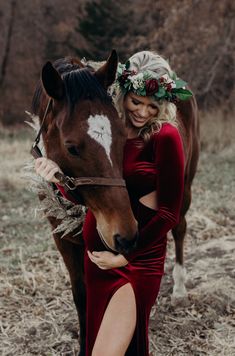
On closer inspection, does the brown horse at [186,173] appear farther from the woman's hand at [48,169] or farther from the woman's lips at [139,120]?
the woman's hand at [48,169]

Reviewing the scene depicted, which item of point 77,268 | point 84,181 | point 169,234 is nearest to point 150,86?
point 84,181

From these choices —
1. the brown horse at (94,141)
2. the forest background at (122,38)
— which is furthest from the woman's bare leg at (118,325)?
the forest background at (122,38)

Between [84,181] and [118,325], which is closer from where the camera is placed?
[84,181]

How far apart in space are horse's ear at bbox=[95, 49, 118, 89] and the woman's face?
0.12 meters

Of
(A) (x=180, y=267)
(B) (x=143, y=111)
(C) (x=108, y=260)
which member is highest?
(B) (x=143, y=111)

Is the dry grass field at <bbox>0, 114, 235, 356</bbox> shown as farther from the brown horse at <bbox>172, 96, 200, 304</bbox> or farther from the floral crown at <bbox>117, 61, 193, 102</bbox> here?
the floral crown at <bbox>117, 61, 193, 102</bbox>

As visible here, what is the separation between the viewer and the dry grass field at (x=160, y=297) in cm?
335

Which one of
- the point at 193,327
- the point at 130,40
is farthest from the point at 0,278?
the point at 130,40

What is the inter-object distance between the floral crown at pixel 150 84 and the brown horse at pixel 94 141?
0.33ft

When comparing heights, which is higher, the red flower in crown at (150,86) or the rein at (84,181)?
the red flower in crown at (150,86)

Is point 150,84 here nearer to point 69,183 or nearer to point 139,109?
point 139,109

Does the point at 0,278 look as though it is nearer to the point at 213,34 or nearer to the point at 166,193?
the point at 166,193

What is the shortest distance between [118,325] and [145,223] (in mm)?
465

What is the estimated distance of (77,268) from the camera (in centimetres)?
308
